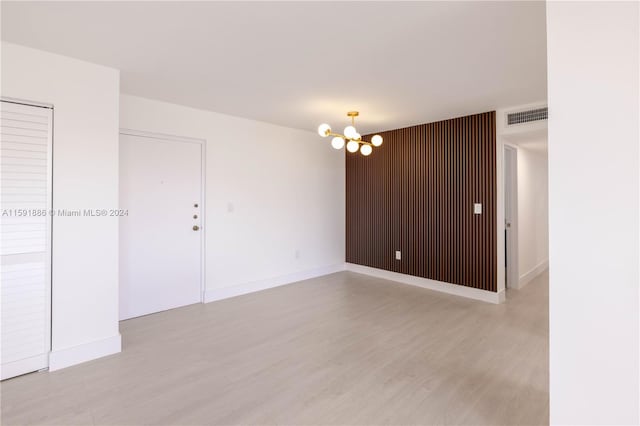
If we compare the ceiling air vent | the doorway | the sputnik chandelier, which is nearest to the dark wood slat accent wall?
the ceiling air vent

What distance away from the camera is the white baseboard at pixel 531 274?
16.0ft

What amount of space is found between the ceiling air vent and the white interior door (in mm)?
3888

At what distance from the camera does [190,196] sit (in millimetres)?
3994

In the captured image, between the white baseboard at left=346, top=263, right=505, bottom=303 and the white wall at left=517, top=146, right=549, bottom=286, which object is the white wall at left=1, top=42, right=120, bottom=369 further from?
the white wall at left=517, top=146, right=549, bottom=286

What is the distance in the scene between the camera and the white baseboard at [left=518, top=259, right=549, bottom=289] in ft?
16.0

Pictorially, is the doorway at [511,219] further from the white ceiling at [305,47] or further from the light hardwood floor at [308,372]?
the white ceiling at [305,47]

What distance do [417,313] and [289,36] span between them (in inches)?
122

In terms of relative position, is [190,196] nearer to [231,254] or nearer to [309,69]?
[231,254]

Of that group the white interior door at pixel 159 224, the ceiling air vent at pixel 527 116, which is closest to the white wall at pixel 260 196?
the white interior door at pixel 159 224

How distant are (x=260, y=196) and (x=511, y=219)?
3.75m

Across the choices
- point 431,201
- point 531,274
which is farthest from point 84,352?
point 531,274

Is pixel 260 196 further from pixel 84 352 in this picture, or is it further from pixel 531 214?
pixel 531 214

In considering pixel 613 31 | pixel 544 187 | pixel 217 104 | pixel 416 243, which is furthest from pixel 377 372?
pixel 544 187

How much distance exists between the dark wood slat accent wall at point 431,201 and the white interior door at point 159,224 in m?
2.79
